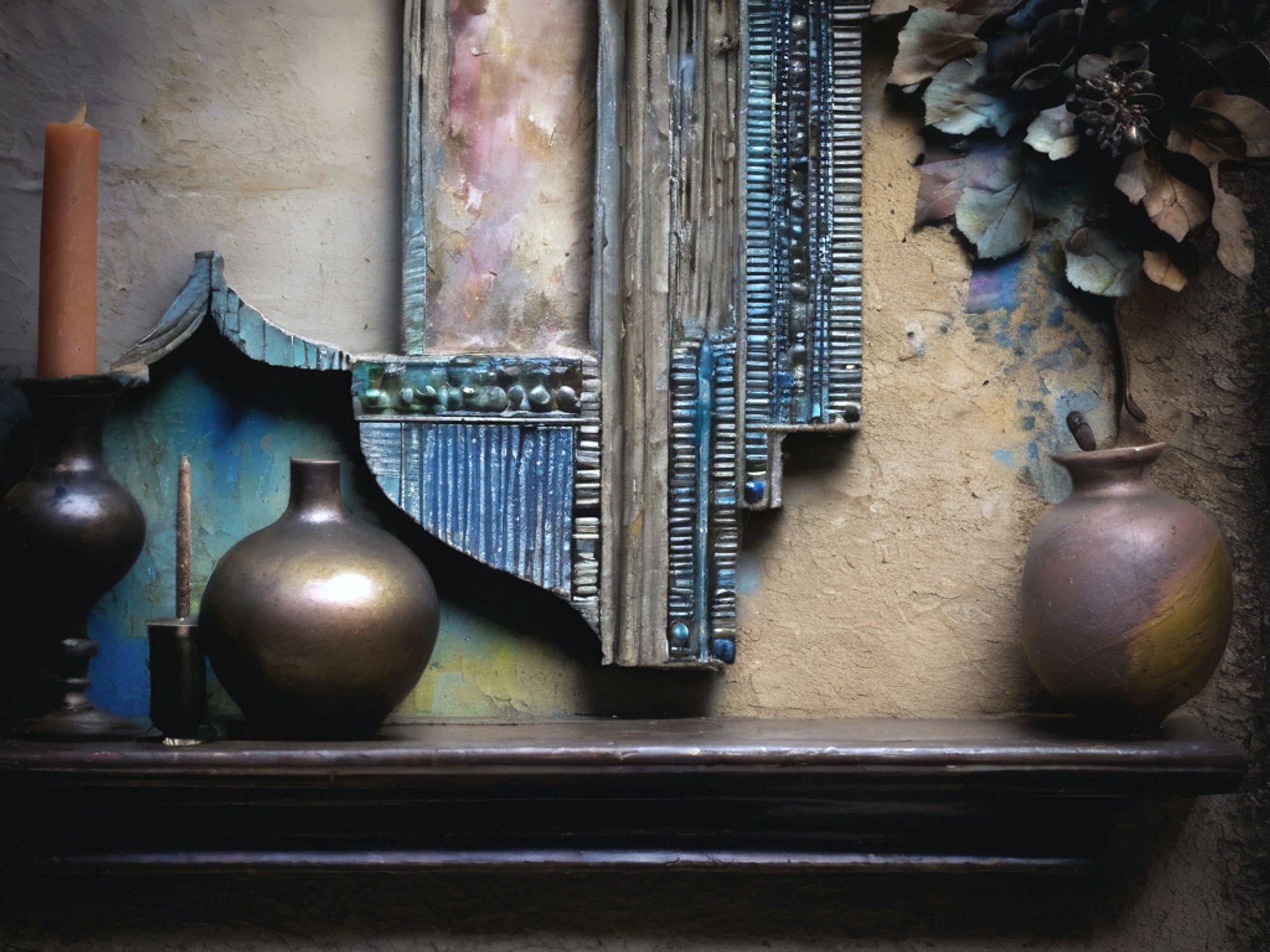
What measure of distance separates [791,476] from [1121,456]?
0.83ft

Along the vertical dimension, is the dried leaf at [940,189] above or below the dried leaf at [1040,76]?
below

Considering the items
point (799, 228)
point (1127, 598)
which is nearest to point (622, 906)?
point (1127, 598)

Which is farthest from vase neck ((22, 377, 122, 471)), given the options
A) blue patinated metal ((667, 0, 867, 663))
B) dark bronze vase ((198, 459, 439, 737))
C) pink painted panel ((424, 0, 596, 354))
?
blue patinated metal ((667, 0, 867, 663))

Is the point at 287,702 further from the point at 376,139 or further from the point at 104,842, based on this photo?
the point at 376,139

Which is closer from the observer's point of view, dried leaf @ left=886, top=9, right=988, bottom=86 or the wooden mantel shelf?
the wooden mantel shelf

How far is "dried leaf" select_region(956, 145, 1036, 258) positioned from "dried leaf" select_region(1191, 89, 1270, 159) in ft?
0.48

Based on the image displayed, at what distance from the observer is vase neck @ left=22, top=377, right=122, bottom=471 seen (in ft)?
2.84

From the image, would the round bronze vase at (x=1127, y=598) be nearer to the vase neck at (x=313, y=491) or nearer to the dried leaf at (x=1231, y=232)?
the dried leaf at (x=1231, y=232)

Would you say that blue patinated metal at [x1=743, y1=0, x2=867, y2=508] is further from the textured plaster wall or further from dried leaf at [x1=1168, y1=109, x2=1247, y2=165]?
dried leaf at [x1=1168, y1=109, x2=1247, y2=165]

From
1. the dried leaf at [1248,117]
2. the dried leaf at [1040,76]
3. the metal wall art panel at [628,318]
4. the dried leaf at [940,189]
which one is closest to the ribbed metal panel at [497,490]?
the metal wall art panel at [628,318]

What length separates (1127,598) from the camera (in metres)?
0.84

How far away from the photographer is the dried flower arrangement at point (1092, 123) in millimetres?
935

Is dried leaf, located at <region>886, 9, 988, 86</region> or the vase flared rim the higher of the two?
dried leaf, located at <region>886, 9, 988, 86</region>

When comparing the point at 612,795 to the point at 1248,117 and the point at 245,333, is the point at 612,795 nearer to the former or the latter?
the point at 245,333
